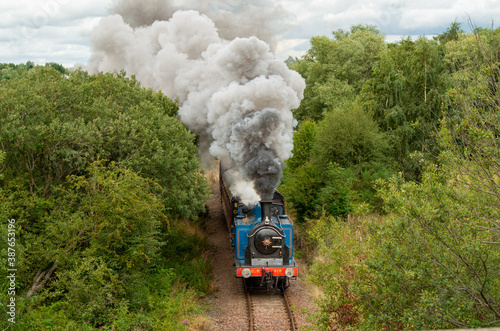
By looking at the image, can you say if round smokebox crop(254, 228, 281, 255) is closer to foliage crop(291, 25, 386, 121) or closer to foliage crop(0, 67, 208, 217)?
foliage crop(0, 67, 208, 217)

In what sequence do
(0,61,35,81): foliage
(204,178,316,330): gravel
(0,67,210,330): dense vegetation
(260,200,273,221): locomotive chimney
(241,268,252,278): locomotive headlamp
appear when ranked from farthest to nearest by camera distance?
(0,61,35,81): foliage, (260,200,273,221): locomotive chimney, (241,268,252,278): locomotive headlamp, (204,178,316,330): gravel, (0,67,210,330): dense vegetation

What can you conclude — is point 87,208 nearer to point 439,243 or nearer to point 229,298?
point 229,298

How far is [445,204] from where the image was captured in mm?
7051

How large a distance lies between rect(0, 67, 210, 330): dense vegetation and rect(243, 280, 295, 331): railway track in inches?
67.4

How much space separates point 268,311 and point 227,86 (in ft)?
26.3

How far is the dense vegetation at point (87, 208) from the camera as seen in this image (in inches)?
376

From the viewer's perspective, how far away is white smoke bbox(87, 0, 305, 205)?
13.6 metres

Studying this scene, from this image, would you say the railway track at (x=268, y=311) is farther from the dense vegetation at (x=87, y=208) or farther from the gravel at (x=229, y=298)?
the dense vegetation at (x=87, y=208)

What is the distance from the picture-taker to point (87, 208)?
421 inches

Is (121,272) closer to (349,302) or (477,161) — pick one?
(349,302)

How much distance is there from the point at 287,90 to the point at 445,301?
9404 millimetres

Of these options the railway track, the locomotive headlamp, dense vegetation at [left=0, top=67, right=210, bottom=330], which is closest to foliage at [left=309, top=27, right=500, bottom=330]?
the railway track

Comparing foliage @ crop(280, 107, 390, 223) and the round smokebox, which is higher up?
foliage @ crop(280, 107, 390, 223)

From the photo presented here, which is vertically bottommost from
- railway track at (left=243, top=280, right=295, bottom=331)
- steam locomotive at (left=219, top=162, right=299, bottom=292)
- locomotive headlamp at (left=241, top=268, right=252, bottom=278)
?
railway track at (left=243, top=280, right=295, bottom=331)
